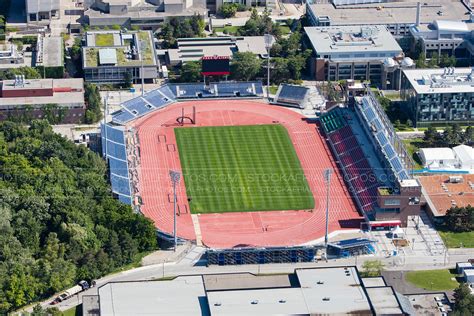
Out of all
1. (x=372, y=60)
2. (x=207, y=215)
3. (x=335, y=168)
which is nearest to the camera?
(x=207, y=215)

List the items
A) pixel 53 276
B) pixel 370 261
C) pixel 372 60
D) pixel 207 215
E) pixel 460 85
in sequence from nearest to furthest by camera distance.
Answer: pixel 53 276
pixel 370 261
pixel 207 215
pixel 460 85
pixel 372 60

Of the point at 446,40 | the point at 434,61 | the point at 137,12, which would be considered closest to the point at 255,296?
the point at 434,61

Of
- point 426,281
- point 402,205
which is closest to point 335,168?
point 402,205

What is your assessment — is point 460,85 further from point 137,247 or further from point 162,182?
point 137,247

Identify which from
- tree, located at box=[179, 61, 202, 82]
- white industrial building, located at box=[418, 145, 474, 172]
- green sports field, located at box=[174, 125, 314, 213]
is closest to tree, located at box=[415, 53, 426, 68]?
green sports field, located at box=[174, 125, 314, 213]

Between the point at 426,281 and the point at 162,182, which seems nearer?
the point at 426,281

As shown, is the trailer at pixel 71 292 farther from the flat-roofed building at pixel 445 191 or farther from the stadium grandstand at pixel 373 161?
the flat-roofed building at pixel 445 191
